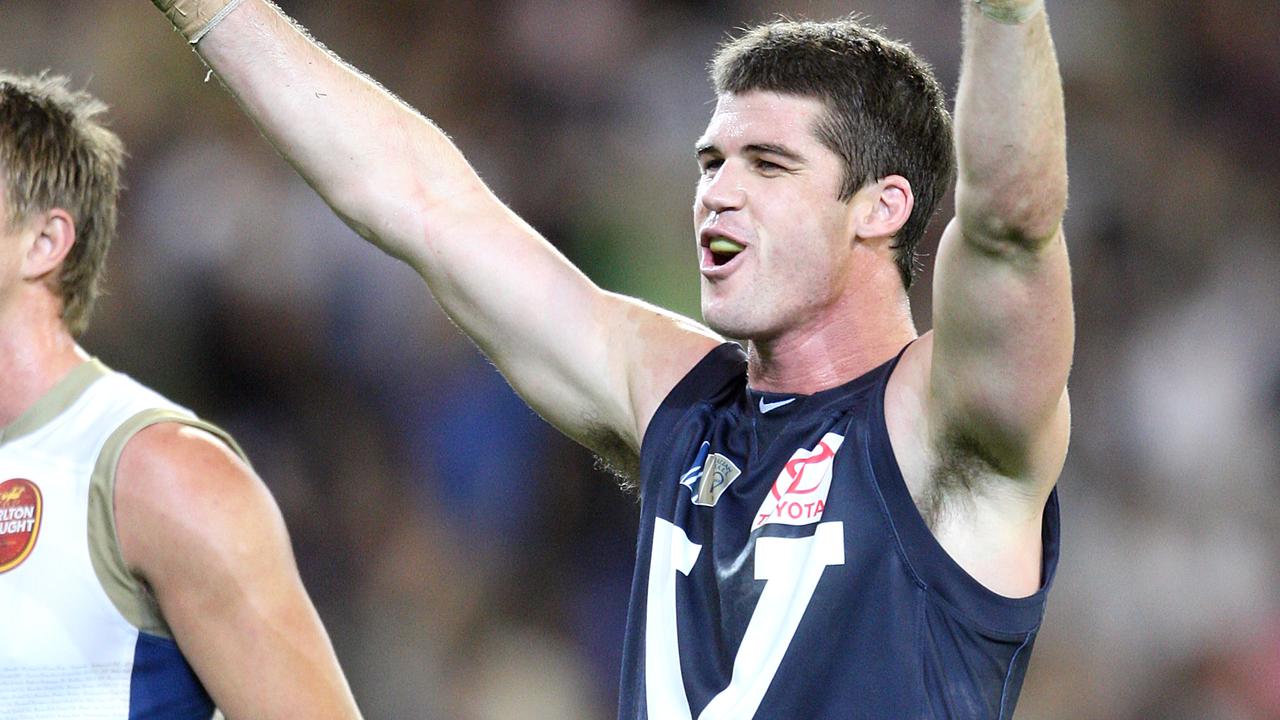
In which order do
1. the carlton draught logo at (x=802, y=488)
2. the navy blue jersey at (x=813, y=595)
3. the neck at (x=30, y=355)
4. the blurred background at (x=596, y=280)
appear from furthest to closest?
1. the blurred background at (x=596, y=280)
2. the neck at (x=30, y=355)
3. the carlton draught logo at (x=802, y=488)
4. the navy blue jersey at (x=813, y=595)

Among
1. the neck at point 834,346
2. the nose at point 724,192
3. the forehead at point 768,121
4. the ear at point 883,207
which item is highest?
the forehead at point 768,121

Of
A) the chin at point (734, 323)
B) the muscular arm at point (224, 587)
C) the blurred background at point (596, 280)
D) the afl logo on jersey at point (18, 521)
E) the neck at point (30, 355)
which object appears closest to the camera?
the chin at point (734, 323)

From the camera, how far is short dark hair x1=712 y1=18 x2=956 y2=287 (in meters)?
3.05

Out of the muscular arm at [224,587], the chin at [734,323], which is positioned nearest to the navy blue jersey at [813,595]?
the chin at [734,323]

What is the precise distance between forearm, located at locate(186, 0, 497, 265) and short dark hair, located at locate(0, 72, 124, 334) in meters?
0.68

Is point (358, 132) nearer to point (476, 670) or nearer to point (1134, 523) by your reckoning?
point (476, 670)

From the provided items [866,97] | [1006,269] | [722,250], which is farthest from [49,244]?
[1006,269]

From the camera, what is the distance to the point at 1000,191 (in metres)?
2.36

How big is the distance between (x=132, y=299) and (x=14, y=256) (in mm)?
4096

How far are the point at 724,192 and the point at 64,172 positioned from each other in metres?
1.64

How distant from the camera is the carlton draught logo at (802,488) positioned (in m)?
2.78

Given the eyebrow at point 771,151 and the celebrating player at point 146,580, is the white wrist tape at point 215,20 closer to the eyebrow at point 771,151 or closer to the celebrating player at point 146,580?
the celebrating player at point 146,580

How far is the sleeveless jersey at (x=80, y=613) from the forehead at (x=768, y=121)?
133 cm

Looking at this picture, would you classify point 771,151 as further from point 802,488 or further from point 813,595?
point 813,595
